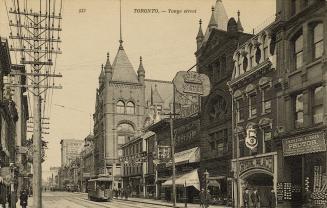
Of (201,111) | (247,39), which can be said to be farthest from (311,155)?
(201,111)

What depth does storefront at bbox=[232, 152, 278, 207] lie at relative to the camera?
3033 cm

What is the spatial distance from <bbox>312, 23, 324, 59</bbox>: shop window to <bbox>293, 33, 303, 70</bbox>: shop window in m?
1.56

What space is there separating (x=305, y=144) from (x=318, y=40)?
5942 mm

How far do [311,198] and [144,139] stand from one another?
4473 cm

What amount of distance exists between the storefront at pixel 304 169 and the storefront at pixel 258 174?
140cm


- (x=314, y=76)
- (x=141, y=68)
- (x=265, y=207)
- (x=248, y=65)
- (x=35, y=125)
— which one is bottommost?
(x=265, y=207)

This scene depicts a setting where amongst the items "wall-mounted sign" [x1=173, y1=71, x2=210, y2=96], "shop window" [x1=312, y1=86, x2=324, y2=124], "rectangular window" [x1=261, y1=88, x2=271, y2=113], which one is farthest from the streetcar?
"shop window" [x1=312, y1=86, x2=324, y2=124]

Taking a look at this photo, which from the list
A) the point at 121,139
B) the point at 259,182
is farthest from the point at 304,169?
the point at 121,139

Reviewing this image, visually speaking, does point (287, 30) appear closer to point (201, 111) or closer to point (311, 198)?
point (311, 198)

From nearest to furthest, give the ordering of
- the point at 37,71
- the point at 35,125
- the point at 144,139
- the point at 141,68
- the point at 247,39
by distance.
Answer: the point at 35,125 → the point at 37,71 → the point at 247,39 → the point at 144,139 → the point at 141,68

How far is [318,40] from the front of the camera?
25.7m

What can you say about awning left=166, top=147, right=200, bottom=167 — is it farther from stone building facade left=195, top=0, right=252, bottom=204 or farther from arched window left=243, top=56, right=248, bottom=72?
arched window left=243, top=56, right=248, bottom=72

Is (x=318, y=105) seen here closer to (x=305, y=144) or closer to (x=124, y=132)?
(x=305, y=144)

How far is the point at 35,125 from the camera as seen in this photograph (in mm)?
25031
